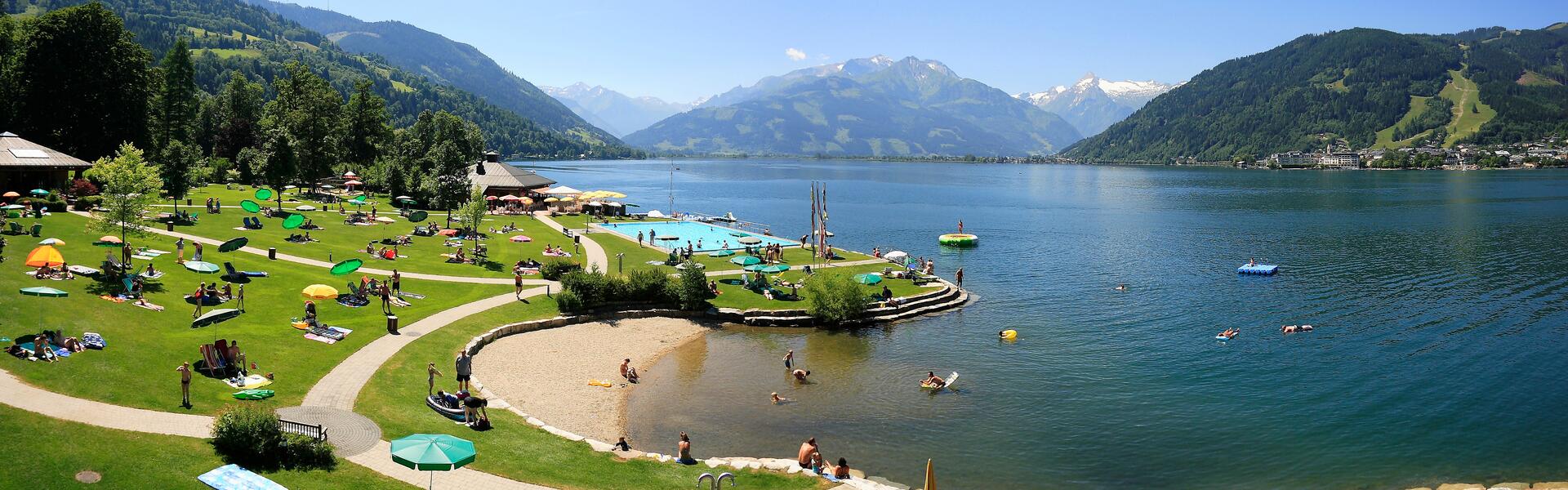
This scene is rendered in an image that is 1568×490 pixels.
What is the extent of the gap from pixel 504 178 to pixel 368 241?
40122 mm

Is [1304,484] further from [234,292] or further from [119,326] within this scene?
[234,292]

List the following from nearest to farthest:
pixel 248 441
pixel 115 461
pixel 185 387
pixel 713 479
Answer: pixel 115 461 < pixel 248 441 < pixel 713 479 < pixel 185 387

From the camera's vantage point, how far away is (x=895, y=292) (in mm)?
54844


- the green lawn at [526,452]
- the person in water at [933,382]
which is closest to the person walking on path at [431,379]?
the green lawn at [526,452]

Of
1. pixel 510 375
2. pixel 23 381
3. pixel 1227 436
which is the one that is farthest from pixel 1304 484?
pixel 23 381

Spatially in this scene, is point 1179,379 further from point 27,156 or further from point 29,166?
point 27,156

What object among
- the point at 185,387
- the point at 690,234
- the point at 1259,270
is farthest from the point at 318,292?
the point at 1259,270

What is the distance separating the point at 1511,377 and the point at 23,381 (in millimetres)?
54582

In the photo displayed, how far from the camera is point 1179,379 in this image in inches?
1543

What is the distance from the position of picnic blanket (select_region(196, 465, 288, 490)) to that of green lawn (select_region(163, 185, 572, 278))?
31.4m

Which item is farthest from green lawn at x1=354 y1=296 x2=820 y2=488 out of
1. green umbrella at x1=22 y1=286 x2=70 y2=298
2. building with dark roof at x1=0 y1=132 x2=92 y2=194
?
building with dark roof at x1=0 y1=132 x2=92 y2=194

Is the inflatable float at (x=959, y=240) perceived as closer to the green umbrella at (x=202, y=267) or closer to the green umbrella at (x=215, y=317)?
the green umbrella at (x=202, y=267)

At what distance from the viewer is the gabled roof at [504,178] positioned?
9550 centimetres

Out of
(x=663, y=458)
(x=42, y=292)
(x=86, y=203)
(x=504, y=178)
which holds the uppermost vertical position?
(x=504, y=178)
